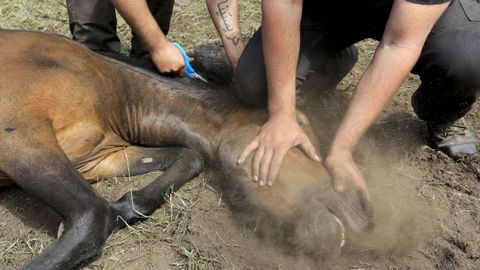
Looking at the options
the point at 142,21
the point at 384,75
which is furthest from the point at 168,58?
the point at 384,75

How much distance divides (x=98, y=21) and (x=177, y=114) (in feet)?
4.67

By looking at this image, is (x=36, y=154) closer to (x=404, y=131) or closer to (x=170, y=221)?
(x=170, y=221)

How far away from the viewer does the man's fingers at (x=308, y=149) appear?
2709mm

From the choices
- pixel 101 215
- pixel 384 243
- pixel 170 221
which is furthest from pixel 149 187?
pixel 384 243

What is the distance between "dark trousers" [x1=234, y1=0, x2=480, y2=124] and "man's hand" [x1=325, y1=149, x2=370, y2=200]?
777mm

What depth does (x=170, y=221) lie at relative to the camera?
294cm

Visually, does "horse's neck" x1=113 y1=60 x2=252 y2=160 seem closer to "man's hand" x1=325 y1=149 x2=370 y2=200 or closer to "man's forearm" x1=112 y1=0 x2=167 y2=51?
"man's forearm" x1=112 y1=0 x2=167 y2=51

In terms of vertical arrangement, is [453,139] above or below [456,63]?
below

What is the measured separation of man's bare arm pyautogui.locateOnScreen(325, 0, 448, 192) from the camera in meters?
2.54

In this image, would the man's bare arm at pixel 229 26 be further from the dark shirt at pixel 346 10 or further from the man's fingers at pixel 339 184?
the man's fingers at pixel 339 184

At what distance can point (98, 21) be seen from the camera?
4258 millimetres

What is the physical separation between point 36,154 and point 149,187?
0.66 meters

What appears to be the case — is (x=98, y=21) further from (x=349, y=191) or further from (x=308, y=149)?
(x=349, y=191)

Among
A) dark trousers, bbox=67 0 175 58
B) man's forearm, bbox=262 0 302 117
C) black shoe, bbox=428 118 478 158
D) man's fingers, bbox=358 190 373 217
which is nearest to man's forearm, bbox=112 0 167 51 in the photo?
dark trousers, bbox=67 0 175 58
